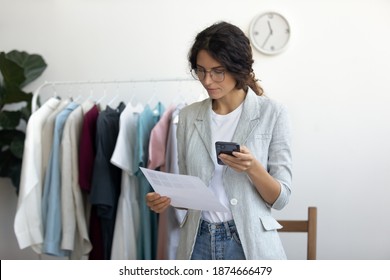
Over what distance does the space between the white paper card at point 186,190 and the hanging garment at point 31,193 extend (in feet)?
3.48

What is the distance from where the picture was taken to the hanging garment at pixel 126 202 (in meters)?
2.00

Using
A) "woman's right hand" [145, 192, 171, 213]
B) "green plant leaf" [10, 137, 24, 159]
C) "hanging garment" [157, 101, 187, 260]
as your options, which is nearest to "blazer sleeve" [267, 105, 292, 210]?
"woman's right hand" [145, 192, 171, 213]

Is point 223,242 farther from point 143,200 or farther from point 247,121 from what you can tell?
point 143,200

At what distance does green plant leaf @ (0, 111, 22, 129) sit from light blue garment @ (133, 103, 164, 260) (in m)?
0.87

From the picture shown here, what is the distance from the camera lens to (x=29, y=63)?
2.58 metres

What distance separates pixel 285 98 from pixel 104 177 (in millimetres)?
1116

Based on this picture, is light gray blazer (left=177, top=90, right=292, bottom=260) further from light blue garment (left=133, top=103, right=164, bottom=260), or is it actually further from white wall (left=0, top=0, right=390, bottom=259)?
white wall (left=0, top=0, right=390, bottom=259)

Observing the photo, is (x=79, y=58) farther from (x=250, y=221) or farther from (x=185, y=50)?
(x=250, y=221)

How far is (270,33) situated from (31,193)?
152 centimetres

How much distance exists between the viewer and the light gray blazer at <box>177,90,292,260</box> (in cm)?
118

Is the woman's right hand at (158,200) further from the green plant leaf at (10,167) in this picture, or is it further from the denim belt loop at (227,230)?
the green plant leaf at (10,167)

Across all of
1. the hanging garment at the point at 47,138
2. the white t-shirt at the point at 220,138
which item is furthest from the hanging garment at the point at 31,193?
the white t-shirt at the point at 220,138

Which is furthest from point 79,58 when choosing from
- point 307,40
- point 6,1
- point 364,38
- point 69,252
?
point 364,38

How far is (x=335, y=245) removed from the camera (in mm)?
2510
